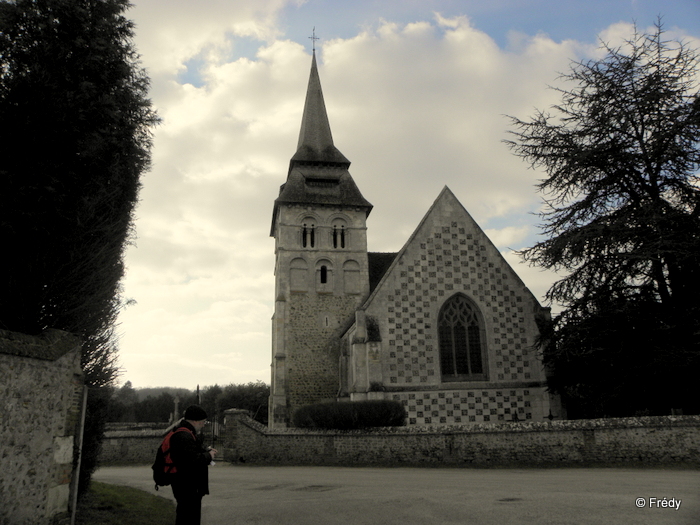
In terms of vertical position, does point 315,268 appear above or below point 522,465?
above

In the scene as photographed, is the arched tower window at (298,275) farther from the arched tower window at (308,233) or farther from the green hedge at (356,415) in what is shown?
the green hedge at (356,415)

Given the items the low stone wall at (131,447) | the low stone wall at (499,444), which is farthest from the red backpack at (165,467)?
the low stone wall at (131,447)

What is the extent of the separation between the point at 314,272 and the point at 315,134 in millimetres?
9697

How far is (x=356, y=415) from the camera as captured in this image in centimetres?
1800

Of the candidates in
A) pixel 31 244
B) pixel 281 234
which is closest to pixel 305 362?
pixel 281 234

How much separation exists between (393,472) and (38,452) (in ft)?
33.4

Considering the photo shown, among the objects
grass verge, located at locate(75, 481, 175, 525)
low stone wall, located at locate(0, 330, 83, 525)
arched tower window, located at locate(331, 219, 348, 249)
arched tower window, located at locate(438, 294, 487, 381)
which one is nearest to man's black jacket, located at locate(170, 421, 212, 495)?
low stone wall, located at locate(0, 330, 83, 525)

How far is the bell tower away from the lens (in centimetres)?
2780

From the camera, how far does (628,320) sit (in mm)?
17406

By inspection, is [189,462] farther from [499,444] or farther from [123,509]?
[499,444]

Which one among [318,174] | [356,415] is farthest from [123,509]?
[318,174]

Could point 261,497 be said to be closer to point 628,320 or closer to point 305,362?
point 628,320

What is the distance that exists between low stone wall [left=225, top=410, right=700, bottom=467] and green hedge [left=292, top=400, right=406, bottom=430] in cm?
40

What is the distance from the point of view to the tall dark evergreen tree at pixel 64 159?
851cm
